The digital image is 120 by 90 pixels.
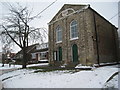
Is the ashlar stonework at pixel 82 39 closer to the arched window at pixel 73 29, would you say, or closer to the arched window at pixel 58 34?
the arched window at pixel 73 29

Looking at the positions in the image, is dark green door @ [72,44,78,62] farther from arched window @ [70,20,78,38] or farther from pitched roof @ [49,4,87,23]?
pitched roof @ [49,4,87,23]

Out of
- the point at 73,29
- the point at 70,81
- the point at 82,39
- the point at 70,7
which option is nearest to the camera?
the point at 70,81

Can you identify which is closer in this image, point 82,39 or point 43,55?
point 82,39

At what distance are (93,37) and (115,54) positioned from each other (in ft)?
30.3

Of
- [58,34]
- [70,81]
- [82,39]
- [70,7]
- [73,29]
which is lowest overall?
[70,81]

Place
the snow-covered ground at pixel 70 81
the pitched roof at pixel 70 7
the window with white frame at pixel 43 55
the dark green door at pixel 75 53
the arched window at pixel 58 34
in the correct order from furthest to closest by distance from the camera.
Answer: the window with white frame at pixel 43 55 < the arched window at pixel 58 34 < the pitched roof at pixel 70 7 < the dark green door at pixel 75 53 < the snow-covered ground at pixel 70 81

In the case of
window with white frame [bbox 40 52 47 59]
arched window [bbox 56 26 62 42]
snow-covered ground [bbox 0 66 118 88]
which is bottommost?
snow-covered ground [bbox 0 66 118 88]

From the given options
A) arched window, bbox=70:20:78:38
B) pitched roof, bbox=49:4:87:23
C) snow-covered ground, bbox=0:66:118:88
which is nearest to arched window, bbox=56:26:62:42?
pitched roof, bbox=49:4:87:23

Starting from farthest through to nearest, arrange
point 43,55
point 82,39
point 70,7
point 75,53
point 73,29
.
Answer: point 43,55 < point 70,7 < point 73,29 < point 75,53 < point 82,39

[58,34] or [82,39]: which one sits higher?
[58,34]

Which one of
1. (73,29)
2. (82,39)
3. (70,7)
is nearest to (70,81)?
(82,39)

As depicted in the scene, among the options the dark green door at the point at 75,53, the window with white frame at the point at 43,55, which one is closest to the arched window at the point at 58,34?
the dark green door at the point at 75,53

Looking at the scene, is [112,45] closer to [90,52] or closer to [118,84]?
[90,52]

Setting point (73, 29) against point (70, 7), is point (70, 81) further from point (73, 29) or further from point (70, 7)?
point (70, 7)
